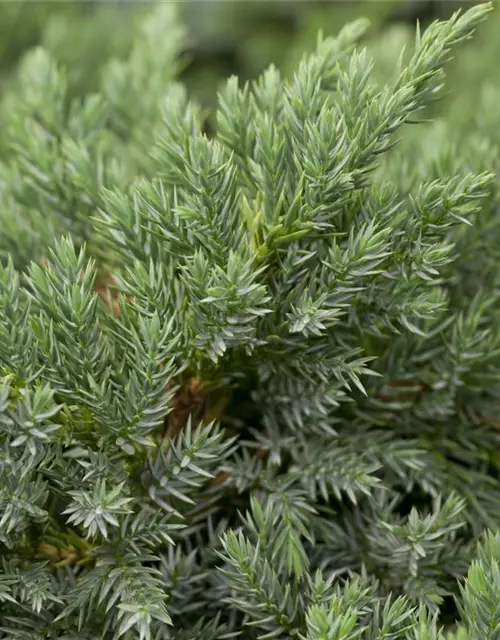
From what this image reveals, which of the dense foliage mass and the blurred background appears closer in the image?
the dense foliage mass

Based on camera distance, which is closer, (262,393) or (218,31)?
(262,393)

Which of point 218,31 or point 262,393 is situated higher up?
point 218,31

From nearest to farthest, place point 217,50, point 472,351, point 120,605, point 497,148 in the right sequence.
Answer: point 120,605 → point 472,351 → point 497,148 → point 217,50

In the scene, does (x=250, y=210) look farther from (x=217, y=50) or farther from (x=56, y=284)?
(x=217, y=50)

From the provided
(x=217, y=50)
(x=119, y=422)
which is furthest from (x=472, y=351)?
(x=217, y=50)
